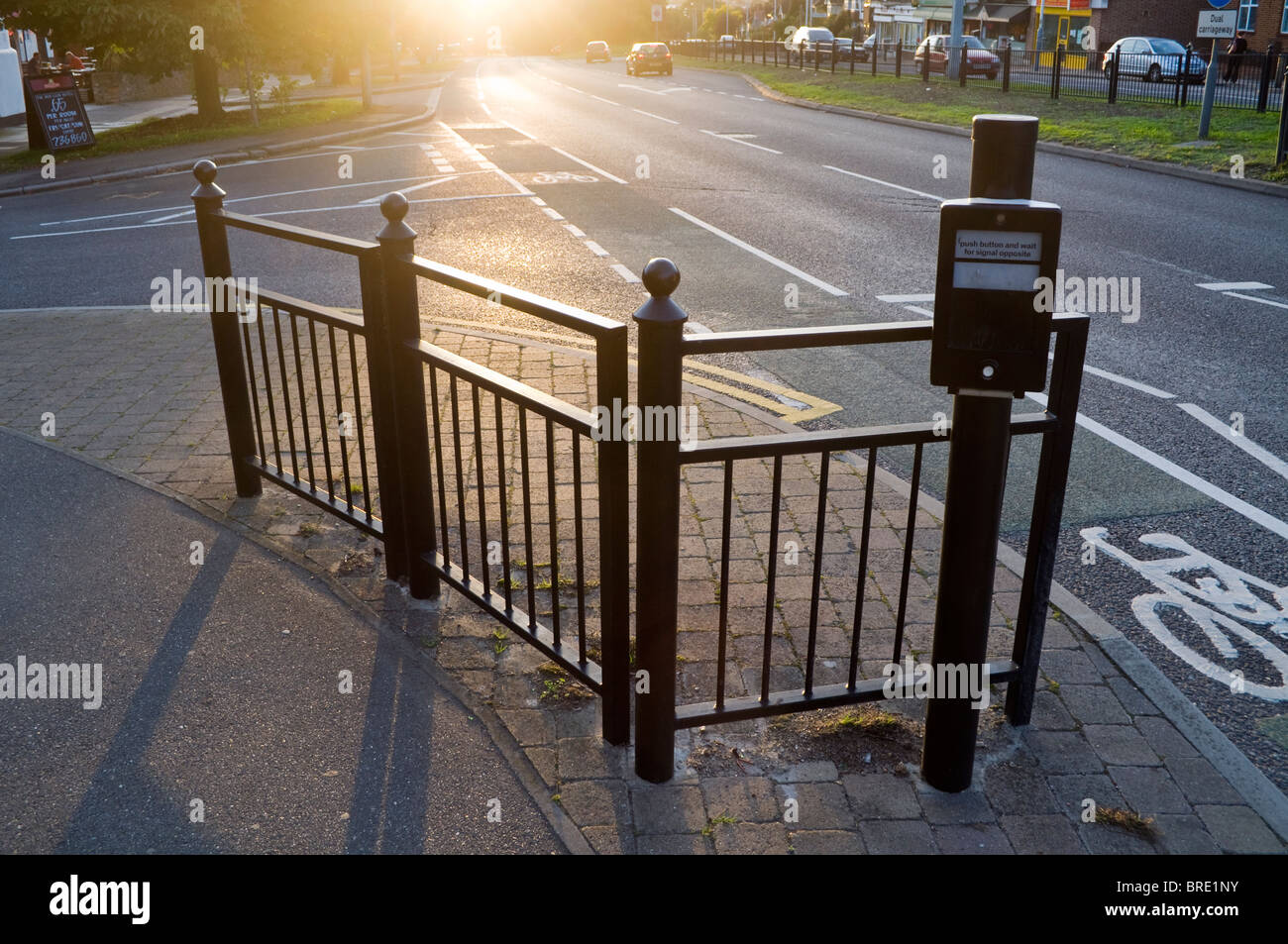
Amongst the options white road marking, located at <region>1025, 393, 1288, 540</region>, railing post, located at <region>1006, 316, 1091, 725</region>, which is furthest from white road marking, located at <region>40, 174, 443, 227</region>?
railing post, located at <region>1006, 316, 1091, 725</region>

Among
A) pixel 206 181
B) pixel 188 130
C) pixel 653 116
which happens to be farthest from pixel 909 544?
pixel 653 116

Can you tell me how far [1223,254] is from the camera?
38.3 feet

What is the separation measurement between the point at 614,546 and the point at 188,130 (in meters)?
26.6

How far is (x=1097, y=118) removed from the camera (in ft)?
78.4

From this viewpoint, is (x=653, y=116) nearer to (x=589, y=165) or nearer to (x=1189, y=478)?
(x=589, y=165)

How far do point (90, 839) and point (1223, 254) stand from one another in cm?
1172

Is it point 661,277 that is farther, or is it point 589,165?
point 589,165

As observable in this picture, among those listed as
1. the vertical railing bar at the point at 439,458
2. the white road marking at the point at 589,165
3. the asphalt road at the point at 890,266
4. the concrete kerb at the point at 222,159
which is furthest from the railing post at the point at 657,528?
the concrete kerb at the point at 222,159

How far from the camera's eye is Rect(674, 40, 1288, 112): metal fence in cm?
2580

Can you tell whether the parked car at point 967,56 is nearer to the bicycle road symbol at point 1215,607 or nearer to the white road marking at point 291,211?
the white road marking at point 291,211

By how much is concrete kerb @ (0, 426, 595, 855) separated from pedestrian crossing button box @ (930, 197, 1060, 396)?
166cm

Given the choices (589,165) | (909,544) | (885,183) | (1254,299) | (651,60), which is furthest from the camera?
(651,60)

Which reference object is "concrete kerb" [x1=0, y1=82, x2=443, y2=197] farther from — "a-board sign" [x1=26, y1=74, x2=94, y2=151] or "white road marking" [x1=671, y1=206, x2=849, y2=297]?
"white road marking" [x1=671, y1=206, x2=849, y2=297]
